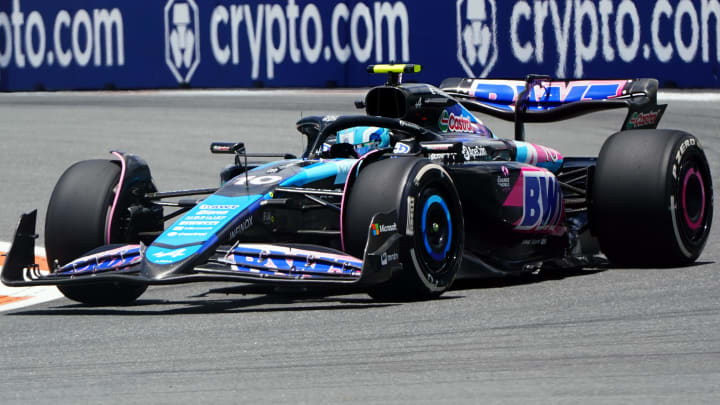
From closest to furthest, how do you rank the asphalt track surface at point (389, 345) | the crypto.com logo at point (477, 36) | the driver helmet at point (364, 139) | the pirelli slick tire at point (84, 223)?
the asphalt track surface at point (389, 345)
the pirelli slick tire at point (84, 223)
the driver helmet at point (364, 139)
the crypto.com logo at point (477, 36)

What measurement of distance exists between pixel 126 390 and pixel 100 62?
23497 millimetres

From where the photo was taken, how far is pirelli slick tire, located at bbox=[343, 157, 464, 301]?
6879 mm

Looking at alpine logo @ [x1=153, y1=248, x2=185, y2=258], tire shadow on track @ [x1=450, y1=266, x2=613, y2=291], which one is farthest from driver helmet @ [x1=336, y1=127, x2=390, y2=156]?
alpine logo @ [x1=153, y1=248, x2=185, y2=258]

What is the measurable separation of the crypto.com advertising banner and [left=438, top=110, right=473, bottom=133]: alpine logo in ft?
41.7

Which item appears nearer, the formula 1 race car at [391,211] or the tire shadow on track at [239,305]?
the formula 1 race car at [391,211]

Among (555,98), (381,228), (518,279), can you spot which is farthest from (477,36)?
(381,228)

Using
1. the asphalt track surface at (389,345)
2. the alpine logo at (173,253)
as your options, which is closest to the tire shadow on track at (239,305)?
the asphalt track surface at (389,345)

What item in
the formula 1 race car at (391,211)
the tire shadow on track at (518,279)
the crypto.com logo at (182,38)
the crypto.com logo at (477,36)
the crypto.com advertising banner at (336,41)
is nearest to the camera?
the formula 1 race car at (391,211)

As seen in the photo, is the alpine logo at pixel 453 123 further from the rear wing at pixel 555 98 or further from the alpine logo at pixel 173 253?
the alpine logo at pixel 173 253

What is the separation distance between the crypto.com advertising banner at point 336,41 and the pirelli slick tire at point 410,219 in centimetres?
1442

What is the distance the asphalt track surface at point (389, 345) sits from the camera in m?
4.82

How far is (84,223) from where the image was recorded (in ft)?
24.3

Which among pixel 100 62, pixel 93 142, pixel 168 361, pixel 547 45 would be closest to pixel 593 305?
pixel 168 361

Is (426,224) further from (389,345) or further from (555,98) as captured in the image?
(555,98)
